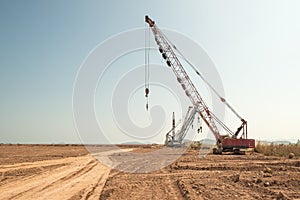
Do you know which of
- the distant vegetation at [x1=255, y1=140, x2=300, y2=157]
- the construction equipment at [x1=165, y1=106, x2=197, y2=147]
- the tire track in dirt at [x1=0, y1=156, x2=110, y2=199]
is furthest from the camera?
the construction equipment at [x1=165, y1=106, x2=197, y2=147]

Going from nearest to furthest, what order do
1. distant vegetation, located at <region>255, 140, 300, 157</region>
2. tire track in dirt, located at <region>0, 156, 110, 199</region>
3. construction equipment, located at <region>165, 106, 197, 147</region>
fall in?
tire track in dirt, located at <region>0, 156, 110, 199</region> < distant vegetation, located at <region>255, 140, 300, 157</region> < construction equipment, located at <region>165, 106, 197, 147</region>

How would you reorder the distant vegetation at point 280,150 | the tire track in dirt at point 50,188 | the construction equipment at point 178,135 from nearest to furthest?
the tire track in dirt at point 50,188, the distant vegetation at point 280,150, the construction equipment at point 178,135

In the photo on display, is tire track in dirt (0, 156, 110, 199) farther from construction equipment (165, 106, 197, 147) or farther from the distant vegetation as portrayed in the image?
construction equipment (165, 106, 197, 147)

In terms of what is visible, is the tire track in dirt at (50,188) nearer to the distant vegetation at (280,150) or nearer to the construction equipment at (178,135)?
the distant vegetation at (280,150)

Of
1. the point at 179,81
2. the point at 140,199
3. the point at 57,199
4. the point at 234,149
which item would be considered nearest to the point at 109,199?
the point at 140,199

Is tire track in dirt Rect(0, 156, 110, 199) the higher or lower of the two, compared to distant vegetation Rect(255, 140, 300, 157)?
lower

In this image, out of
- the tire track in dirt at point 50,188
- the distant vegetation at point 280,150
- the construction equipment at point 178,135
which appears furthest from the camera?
the construction equipment at point 178,135

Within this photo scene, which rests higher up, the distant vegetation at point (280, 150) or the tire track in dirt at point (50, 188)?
Result: the distant vegetation at point (280, 150)

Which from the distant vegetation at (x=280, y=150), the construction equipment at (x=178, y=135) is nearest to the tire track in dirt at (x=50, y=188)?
the distant vegetation at (x=280, y=150)

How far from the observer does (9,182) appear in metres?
21.5

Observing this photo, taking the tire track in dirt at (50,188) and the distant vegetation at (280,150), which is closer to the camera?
the tire track in dirt at (50,188)

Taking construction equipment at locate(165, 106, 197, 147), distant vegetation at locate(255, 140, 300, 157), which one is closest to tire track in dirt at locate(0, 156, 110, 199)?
distant vegetation at locate(255, 140, 300, 157)

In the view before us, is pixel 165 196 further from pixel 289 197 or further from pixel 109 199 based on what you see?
pixel 289 197

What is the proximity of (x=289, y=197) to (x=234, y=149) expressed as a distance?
4369cm
